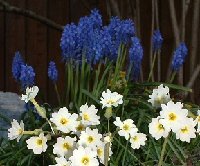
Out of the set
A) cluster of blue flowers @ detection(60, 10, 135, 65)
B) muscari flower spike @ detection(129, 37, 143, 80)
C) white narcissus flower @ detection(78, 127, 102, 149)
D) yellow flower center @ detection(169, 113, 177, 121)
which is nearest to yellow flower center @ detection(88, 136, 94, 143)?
white narcissus flower @ detection(78, 127, 102, 149)

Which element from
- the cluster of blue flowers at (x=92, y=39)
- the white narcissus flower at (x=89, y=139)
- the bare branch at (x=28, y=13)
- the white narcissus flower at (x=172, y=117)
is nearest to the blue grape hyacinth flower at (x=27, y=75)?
the cluster of blue flowers at (x=92, y=39)

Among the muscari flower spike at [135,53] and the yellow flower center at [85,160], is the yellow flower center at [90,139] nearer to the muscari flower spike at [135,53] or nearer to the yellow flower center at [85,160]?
the yellow flower center at [85,160]

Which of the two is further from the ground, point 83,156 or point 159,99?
point 159,99

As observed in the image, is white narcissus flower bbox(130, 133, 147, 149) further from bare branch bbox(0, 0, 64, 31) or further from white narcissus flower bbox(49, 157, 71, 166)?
bare branch bbox(0, 0, 64, 31)

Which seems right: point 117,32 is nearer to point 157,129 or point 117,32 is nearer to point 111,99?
point 111,99

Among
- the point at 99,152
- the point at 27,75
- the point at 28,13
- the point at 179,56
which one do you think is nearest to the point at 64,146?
the point at 99,152
